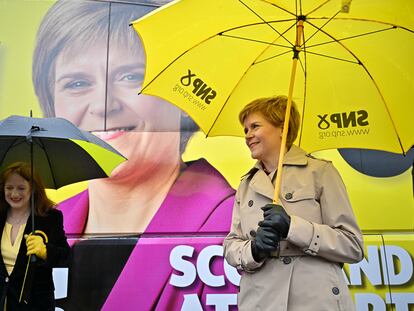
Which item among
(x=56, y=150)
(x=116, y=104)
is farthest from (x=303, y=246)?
(x=116, y=104)

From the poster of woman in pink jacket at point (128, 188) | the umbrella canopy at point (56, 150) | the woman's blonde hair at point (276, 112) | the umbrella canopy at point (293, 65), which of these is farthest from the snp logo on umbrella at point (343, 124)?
the poster of woman in pink jacket at point (128, 188)

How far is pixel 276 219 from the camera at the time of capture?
163 cm

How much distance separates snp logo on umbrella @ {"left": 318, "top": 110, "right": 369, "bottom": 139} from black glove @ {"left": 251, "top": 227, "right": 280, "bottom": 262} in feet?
2.51

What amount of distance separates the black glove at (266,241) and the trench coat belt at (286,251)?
0.32 feet

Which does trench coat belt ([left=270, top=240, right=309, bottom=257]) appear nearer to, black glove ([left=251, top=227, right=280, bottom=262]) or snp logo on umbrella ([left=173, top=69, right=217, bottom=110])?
black glove ([left=251, top=227, right=280, bottom=262])

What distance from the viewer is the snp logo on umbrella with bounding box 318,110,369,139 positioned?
2.19 meters

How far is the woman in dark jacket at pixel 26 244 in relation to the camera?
227 centimetres

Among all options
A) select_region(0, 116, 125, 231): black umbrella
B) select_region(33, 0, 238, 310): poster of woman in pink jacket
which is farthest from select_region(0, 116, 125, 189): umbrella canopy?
select_region(33, 0, 238, 310): poster of woman in pink jacket

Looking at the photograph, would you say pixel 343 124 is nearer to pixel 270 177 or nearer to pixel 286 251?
pixel 270 177

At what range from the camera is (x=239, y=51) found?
215 cm

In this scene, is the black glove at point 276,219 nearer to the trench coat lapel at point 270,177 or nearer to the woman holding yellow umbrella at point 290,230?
the woman holding yellow umbrella at point 290,230

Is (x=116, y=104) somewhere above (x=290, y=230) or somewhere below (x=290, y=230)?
above

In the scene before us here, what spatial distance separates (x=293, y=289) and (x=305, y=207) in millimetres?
299

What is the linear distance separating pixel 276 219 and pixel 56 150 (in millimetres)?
1305
